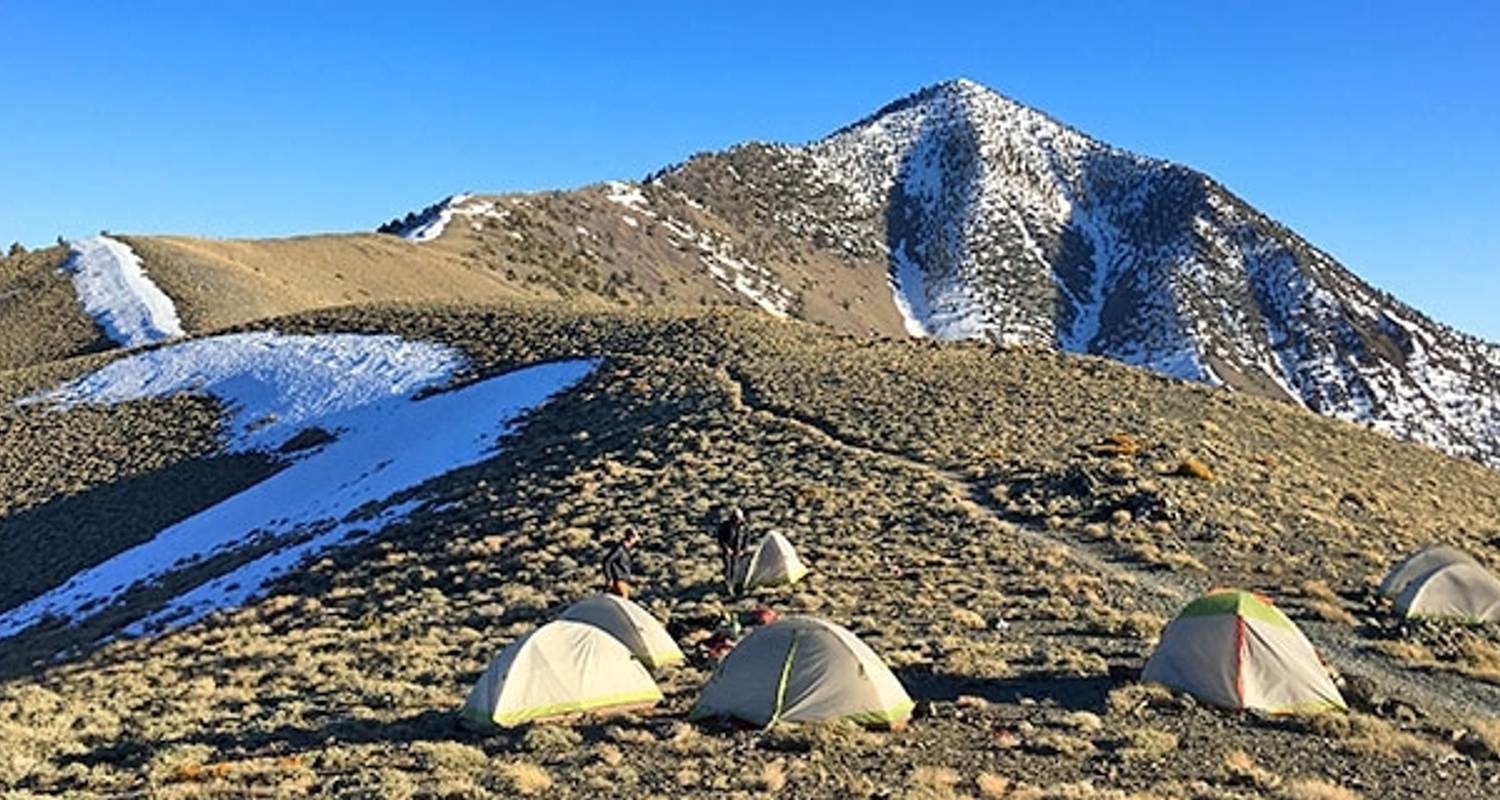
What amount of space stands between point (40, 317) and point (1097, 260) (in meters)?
135

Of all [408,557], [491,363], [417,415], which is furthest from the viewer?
[491,363]

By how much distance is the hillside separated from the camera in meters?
13.2

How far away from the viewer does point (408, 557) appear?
27234 millimetres

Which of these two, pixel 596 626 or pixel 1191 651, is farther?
pixel 596 626

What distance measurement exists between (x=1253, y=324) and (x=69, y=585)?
14133cm

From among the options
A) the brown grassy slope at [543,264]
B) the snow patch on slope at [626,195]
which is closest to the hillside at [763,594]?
the brown grassy slope at [543,264]

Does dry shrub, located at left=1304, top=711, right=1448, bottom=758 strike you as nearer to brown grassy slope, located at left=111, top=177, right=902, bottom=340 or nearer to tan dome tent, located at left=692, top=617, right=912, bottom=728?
tan dome tent, located at left=692, top=617, right=912, bottom=728

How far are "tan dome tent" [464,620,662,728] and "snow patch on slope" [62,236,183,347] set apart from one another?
56.1m

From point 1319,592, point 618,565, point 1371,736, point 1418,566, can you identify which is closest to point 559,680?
point 618,565

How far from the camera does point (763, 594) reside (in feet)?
70.8

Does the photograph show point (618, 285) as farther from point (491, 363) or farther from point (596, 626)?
point (596, 626)

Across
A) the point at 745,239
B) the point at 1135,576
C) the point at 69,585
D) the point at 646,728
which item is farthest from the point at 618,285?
the point at 646,728

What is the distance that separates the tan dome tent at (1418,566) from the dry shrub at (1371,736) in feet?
23.7

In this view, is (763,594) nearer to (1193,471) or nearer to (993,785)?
(993,785)
